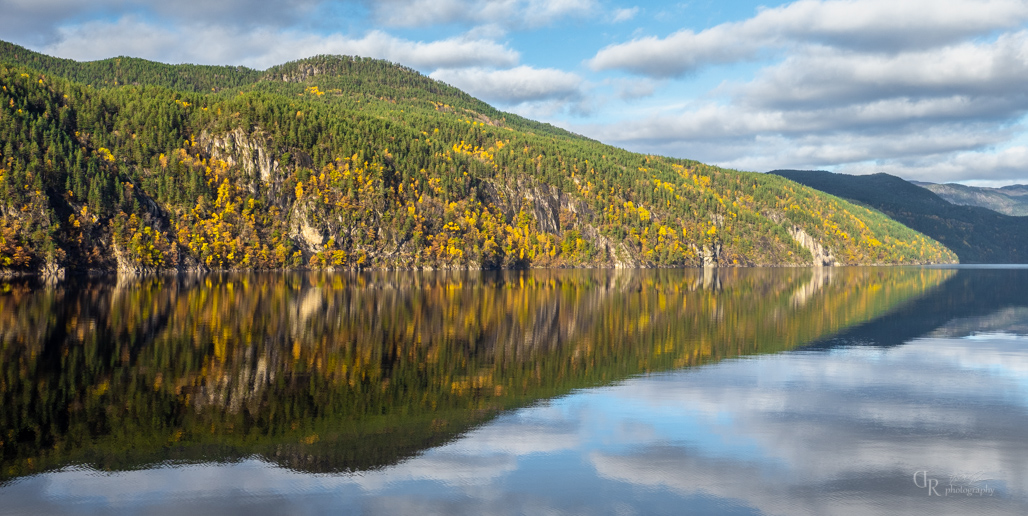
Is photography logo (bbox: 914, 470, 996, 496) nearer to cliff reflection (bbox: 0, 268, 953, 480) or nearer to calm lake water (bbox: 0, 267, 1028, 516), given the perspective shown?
calm lake water (bbox: 0, 267, 1028, 516)

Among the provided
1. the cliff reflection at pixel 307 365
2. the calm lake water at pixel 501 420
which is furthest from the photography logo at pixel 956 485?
the cliff reflection at pixel 307 365

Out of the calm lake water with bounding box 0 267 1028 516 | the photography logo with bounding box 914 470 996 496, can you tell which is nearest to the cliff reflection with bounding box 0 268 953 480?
the calm lake water with bounding box 0 267 1028 516

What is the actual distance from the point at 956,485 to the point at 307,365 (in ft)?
89.8

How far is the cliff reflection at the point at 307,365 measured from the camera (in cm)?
2309

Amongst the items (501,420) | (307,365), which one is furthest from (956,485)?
(307,365)

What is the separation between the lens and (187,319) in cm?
5703

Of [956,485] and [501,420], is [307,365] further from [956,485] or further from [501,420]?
[956,485]

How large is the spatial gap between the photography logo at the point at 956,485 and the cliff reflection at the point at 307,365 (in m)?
13.5

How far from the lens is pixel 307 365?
120 feet

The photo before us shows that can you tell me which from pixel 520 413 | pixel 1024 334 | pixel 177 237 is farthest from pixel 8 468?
pixel 177 237

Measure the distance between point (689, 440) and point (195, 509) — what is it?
14.5 meters

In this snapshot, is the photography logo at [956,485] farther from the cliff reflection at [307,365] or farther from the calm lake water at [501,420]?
the cliff reflection at [307,365]

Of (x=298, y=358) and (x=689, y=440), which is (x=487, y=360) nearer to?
(x=298, y=358)

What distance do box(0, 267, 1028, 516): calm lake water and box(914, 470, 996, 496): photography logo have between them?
0.30 ft
